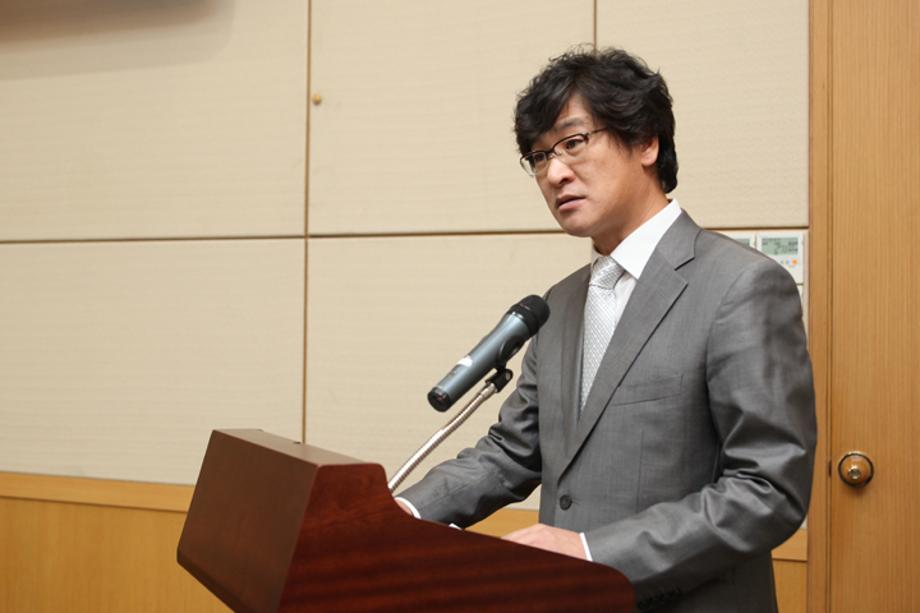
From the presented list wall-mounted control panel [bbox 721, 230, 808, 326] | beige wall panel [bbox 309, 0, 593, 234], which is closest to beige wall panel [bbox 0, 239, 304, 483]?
beige wall panel [bbox 309, 0, 593, 234]

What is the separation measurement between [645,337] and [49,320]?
2212 millimetres

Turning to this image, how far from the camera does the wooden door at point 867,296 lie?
2.12 m

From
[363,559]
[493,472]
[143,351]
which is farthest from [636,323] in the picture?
[143,351]

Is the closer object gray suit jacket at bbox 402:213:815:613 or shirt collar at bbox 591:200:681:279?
gray suit jacket at bbox 402:213:815:613

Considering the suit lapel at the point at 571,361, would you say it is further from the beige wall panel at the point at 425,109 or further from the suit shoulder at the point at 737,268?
the beige wall panel at the point at 425,109

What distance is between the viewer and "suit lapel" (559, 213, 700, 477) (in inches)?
53.7

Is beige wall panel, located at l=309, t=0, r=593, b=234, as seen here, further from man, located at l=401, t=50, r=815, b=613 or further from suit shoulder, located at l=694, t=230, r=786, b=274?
suit shoulder, located at l=694, t=230, r=786, b=274

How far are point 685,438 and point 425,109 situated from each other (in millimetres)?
1504

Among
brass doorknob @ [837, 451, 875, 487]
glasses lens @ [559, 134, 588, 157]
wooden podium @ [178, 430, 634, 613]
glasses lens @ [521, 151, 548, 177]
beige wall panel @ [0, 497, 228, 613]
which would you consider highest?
glasses lens @ [559, 134, 588, 157]

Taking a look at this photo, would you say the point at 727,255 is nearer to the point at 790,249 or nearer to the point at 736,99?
the point at 790,249

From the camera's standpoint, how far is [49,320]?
9.72ft

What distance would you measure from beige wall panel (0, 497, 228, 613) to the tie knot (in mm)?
1716

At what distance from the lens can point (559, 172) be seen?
1464 mm

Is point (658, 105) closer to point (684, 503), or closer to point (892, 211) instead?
point (684, 503)
